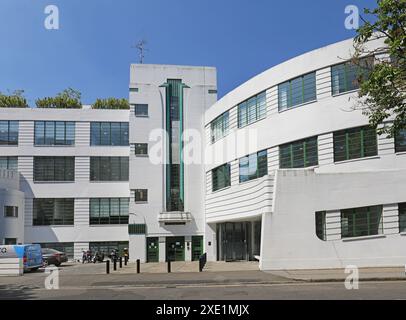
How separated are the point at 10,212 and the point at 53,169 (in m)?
5.25

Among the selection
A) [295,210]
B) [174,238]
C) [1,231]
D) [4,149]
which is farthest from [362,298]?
[4,149]

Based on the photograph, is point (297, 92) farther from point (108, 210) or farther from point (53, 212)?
point (53, 212)

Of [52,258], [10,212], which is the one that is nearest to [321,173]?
[52,258]

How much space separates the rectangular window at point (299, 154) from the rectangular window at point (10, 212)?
2193 cm

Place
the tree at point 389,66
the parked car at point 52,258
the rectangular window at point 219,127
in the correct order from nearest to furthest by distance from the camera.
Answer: the tree at point 389,66 → the parked car at point 52,258 → the rectangular window at point 219,127

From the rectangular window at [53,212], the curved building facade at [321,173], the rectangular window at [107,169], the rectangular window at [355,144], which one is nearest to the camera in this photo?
the curved building facade at [321,173]

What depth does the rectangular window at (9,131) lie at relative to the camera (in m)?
40.3

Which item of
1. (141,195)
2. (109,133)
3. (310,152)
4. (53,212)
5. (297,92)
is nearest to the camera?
(310,152)

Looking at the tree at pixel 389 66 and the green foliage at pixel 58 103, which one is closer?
the tree at pixel 389 66

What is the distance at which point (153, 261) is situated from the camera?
36.1m

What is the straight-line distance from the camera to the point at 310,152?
25844 mm

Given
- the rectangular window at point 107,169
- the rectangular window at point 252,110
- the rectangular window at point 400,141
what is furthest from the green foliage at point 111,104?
the rectangular window at point 400,141

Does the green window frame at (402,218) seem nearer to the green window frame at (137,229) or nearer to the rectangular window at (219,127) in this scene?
the rectangular window at (219,127)

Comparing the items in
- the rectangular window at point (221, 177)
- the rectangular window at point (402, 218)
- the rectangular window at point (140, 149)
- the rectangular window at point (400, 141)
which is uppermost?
the rectangular window at point (140, 149)
